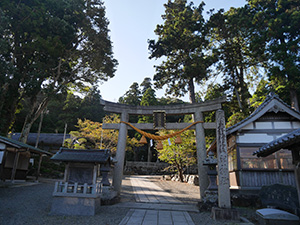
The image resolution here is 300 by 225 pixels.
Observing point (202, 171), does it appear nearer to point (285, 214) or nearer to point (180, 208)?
point (180, 208)

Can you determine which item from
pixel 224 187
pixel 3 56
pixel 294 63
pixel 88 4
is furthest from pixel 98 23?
pixel 224 187

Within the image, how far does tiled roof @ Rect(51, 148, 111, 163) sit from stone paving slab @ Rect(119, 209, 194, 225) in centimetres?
240

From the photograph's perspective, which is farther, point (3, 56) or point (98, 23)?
A: point (98, 23)

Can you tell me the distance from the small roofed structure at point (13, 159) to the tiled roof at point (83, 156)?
20.2 feet

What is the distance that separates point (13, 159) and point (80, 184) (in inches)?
376

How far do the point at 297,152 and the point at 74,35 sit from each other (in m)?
18.9

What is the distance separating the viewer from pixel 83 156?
8.41 m

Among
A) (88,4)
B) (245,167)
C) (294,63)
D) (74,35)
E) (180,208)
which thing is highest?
(88,4)

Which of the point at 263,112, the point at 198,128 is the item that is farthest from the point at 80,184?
the point at 263,112

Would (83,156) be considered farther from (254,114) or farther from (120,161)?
(254,114)

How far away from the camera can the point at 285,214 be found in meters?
4.98

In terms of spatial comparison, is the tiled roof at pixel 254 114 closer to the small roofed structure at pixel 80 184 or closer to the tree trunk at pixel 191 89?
the small roofed structure at pixel 80 184

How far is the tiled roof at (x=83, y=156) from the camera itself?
317 inches

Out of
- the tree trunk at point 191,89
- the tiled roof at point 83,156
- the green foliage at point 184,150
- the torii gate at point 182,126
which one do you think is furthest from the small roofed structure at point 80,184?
the tree trunk at point 191,89
